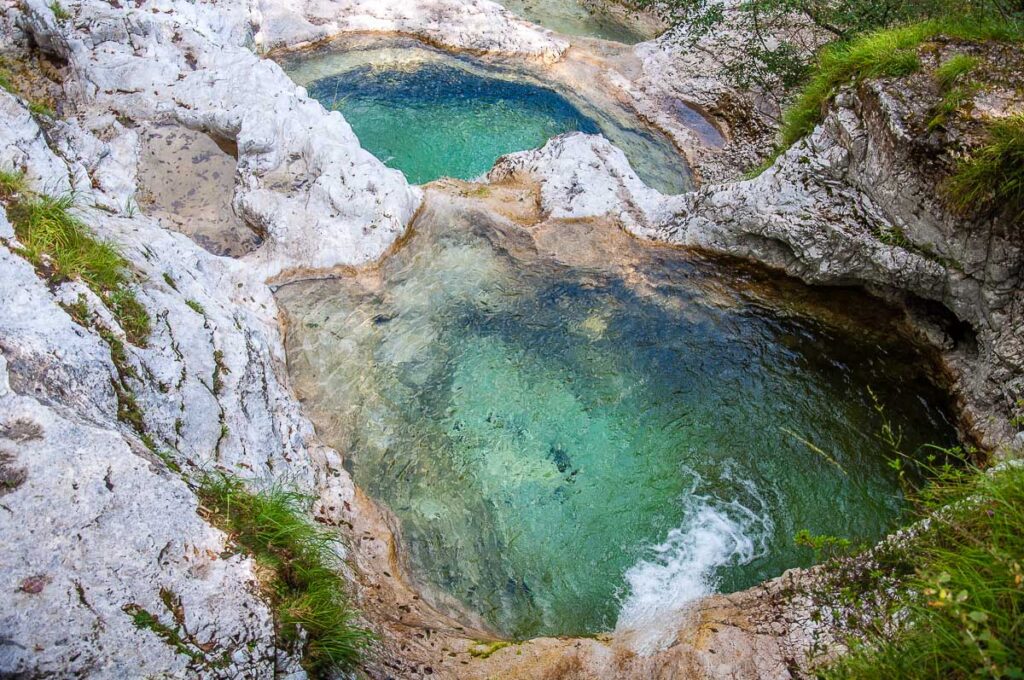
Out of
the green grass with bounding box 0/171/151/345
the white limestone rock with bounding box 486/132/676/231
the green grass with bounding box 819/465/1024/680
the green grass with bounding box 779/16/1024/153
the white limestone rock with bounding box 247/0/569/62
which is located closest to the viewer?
the green grass with bounding box 819/465/1024/680

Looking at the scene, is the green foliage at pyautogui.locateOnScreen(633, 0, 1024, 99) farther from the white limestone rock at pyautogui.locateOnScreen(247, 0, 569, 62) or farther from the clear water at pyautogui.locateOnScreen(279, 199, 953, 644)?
the clear water at pyautogui.locateOnScreen(279, 199, 953, 644)

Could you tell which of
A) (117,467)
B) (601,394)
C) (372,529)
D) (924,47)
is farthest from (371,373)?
(924,47)

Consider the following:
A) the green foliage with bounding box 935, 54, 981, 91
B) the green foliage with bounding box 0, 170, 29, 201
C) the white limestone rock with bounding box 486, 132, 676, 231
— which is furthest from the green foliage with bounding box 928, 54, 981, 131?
the green foliage with bounding box 0, 170, 29, 201

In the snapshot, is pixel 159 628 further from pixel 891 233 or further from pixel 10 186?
pixel 891 233

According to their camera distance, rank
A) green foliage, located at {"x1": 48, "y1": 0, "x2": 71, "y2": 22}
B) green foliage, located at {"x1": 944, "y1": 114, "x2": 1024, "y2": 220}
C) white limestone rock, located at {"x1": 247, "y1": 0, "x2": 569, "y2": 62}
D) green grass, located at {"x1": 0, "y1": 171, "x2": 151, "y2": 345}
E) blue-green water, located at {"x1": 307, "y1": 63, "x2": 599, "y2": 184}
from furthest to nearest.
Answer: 1. white limestone rock, located at {"x1": 247, "y1": 0, "x2": 569, "y2": 62}
2. blue-green water, located at {"x1": 307, "y1": 63, "x2": 599, "y2": 184}
3. green foliage, located at {"x1": 48, "y1": 0, "x2": 71, "y2": 22}
4. green foliage, located at {"x1": 944, "y1": 114, "x2": 1024, "y2": 220}
5. green grass, located at {"x1": 0, "y1": 171, "x2": 151, "y2": 345}

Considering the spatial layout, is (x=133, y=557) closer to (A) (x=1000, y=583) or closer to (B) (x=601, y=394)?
(A) (x=1000, y=583)

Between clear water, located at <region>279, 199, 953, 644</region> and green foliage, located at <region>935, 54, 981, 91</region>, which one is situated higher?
green foliage, located at <region>935, 54, 981, 91</region>

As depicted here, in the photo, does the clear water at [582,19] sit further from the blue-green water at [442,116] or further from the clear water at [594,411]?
the clear water at [594,411]

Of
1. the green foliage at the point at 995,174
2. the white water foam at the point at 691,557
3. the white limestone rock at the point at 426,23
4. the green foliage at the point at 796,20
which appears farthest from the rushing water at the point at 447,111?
the white water foam at the point at 691,557
